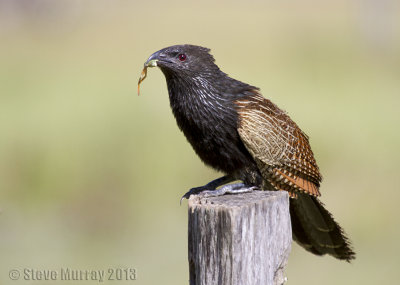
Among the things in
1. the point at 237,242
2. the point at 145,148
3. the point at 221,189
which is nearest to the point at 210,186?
the point at 221,189

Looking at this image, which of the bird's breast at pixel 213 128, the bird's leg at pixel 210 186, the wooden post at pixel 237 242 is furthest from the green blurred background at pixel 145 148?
the wooden post at pixel 237 242

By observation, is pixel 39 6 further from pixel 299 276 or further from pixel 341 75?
pixel 299 276

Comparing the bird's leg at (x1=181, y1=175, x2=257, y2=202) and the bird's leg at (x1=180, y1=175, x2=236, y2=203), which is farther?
the bird's leg at (x1=180, y1=175, x2=236, y2=203)

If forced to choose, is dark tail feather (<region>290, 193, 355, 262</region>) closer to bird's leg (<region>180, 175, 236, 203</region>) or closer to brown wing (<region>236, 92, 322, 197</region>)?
brown wing (<region>236, 92, 322, 197</region>)

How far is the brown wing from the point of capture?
430 cm

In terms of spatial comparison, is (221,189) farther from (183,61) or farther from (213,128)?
(183,61)

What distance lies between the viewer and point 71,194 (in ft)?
26.6

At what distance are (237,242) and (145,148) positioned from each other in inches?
215

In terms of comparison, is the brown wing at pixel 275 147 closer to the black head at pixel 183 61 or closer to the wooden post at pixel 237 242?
the black head at pixel 183 61

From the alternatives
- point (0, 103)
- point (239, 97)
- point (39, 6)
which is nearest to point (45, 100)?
point (0, 103)

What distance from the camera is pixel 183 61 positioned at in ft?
14.3

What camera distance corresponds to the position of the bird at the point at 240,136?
14.0 feet

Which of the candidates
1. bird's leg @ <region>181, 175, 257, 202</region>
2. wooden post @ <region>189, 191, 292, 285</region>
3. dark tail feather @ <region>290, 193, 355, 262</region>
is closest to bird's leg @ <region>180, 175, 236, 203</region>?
bird's leg @ <region>181, 175, 257, 202</region>

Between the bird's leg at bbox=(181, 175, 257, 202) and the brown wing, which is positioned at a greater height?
the brown wing
